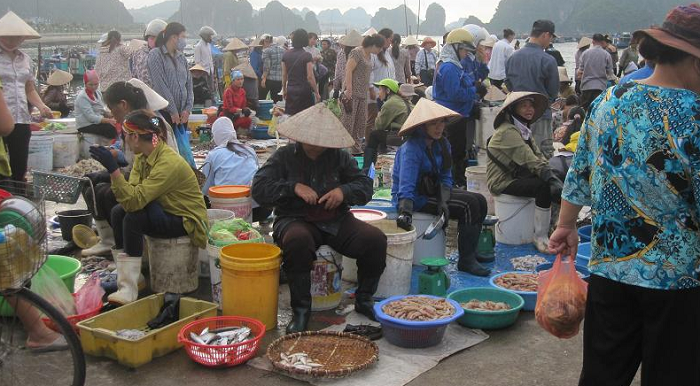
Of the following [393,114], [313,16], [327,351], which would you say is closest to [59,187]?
[327,351]

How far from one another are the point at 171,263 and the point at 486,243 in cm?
258

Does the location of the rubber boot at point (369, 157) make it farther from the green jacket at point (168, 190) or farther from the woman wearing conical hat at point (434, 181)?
the green jacket at point (168, 190)

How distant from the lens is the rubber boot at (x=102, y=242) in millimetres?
5984

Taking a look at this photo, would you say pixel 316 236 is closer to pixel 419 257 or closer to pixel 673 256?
pixel 419 257

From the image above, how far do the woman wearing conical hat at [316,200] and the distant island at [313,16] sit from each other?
4377 cm

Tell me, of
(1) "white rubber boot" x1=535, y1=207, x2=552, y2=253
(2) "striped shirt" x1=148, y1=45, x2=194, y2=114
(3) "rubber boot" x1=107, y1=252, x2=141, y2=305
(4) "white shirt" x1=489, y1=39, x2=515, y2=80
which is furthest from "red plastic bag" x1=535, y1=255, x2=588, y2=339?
(4) "white shirt" x1=489, y1=39, x2=515, y2=80

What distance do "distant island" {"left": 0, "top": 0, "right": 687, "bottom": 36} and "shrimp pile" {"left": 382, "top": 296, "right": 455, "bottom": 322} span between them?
145ft

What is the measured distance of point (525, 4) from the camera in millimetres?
134875

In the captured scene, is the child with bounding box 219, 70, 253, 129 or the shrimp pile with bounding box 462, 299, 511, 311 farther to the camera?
the child with bounding box 219, 70, 253, 129

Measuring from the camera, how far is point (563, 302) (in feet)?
9.91

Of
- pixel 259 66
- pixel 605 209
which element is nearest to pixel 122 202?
pixel 605 209

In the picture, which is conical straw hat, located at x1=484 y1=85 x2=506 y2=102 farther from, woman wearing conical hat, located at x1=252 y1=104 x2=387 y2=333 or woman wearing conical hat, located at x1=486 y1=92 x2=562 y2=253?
woman wearing conical hat, located at x1=252 y1=104 x2=387 y2=333

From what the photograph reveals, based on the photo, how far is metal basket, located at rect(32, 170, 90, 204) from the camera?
4.06 m

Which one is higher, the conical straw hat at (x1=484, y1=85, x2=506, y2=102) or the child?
the conical straw hat at (x1=484, y1=85, x2=506, y2=102)
